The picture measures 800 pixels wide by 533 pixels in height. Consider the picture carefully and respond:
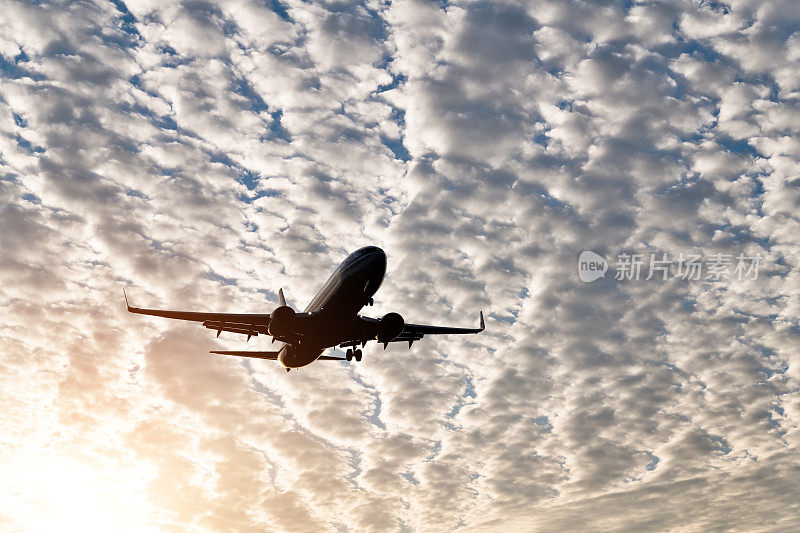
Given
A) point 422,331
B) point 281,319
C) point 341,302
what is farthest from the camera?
point 422,331

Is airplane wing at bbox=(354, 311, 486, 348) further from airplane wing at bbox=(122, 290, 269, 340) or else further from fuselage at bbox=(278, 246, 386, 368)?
airplane wing at bbox=(122, 290, 269, 340)

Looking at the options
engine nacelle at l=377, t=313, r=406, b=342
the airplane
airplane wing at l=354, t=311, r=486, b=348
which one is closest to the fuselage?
the airplane

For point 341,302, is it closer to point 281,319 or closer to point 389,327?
point 281,319

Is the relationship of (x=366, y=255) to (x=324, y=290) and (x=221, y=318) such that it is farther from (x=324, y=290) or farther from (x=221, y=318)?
(x=221, y=318)

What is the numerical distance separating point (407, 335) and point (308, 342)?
13119mm

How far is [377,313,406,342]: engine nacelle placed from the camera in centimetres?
5956

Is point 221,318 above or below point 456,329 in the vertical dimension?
below

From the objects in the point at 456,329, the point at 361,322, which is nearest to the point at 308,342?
the point at 361,322

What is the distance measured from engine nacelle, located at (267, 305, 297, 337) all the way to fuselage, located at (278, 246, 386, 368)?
3.95 feet

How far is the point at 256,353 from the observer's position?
2800 inches

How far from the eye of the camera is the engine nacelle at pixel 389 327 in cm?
5956

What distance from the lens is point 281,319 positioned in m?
54.0

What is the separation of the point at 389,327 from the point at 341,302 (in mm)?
8257

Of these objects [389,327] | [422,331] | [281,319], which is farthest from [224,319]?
[422,331]
